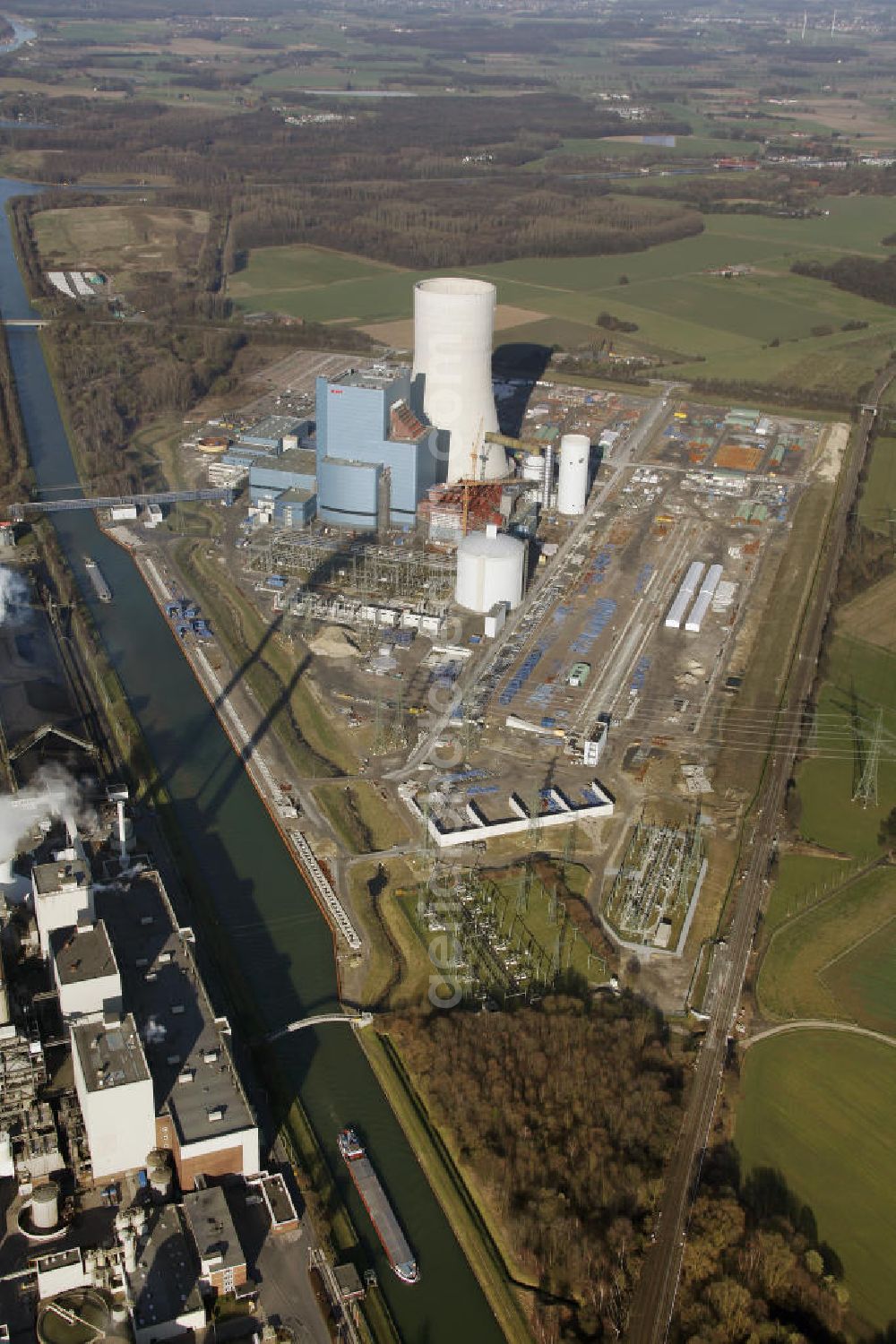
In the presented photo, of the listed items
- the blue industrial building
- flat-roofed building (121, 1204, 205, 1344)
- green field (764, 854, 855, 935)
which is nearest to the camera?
flat-roofed building (121, 1204, 205, 1344)

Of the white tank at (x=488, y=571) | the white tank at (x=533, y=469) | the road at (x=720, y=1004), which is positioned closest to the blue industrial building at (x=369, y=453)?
the white tank at (x=533, y=469)

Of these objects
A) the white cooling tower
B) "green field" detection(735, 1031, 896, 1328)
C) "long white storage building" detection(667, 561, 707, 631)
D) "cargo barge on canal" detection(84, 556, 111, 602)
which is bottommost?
"green field" detection(735, 1031, 896, 1328)

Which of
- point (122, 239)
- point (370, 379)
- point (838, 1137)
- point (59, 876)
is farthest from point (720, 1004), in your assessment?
point (122, 239)

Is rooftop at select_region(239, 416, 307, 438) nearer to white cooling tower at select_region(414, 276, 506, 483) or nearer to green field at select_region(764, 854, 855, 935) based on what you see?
white cooling tower at select_region(414, 276, 506, 483)

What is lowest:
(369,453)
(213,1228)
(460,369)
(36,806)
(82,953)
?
(213,1228)

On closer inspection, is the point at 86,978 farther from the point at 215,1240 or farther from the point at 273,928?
the point at 273,928

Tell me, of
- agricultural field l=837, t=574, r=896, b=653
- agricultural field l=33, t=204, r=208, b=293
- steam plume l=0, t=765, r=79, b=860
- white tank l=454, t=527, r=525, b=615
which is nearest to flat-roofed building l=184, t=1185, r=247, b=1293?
steam plume l=0, t=765, r=79, b=860

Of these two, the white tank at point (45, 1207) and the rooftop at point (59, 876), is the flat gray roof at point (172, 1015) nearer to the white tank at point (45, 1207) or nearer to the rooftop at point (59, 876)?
the rooftop at point (59, 876)
